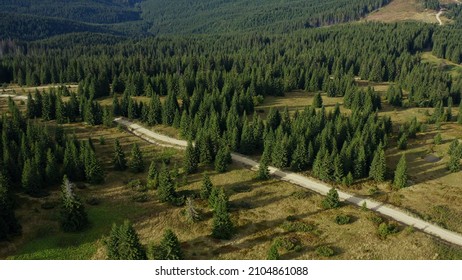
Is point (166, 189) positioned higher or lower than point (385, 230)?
higher

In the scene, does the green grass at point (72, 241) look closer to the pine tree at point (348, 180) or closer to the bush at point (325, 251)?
the bush at point (325, 251)

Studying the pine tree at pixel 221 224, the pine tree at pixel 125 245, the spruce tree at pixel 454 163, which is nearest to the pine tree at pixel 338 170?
the spruce tree at pixel 454 163

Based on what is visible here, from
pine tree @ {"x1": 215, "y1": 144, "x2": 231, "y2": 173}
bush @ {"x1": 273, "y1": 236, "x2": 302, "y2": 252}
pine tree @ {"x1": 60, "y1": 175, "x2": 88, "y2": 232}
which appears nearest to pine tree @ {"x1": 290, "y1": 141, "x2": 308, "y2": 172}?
pine tree @ {"x1": 215, "y1": 144, "x2": 231, "y2": 173}

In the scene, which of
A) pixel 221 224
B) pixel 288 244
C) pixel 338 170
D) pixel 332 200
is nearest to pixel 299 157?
pixel 338 170

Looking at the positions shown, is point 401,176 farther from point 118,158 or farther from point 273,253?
point 118,158

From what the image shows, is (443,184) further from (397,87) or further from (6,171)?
(6,171)

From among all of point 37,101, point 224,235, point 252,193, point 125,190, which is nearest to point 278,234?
point 224,235

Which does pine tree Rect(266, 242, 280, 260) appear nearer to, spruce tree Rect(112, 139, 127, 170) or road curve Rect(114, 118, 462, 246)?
road curve Rect(114, 118, 462, 246)
